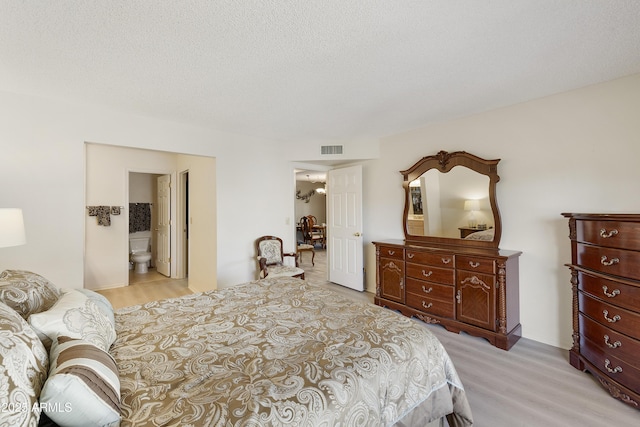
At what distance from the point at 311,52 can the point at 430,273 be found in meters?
2.59

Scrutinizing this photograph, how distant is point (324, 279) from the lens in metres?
5.31

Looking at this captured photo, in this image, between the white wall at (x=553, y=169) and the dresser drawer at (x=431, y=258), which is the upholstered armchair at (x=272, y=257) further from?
the white wall at (x=553, y=169)

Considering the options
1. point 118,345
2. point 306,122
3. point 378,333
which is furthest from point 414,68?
point 118,345

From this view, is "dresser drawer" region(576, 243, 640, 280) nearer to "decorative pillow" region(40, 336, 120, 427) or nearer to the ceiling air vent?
"decorative pillow" region(40, 336, 120, 427)

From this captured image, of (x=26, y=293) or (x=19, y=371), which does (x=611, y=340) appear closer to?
(x=19, y=371)

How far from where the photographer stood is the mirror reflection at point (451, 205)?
3.16m

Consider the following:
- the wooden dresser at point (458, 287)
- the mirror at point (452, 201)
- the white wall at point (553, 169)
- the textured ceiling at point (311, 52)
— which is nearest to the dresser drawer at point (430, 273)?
the wooden dresser at point (458, 287)

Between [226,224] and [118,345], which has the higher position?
[226,224]

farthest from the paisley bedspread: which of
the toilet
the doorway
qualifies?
the doorway

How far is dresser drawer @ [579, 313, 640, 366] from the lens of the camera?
1.84 m

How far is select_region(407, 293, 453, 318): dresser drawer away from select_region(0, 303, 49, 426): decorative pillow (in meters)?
3.18

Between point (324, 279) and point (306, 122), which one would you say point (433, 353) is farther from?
point (324, 279)

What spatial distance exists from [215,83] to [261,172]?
1.90 metres

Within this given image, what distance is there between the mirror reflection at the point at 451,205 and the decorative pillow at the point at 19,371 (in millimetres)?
3580
